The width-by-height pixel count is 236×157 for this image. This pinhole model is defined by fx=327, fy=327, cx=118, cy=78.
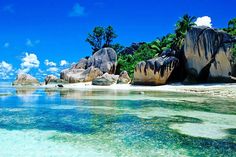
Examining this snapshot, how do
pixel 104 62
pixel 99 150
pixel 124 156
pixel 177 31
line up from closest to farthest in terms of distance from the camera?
pixel 124 156, pixel 99 150, pixel 177 31, pixel 104 62

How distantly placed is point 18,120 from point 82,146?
5380mm

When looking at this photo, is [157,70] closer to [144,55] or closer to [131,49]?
[144,55]

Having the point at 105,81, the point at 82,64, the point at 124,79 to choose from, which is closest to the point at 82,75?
the point at 82,64

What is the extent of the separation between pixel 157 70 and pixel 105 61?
16648 millimetres

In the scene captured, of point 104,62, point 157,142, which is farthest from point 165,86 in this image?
point 157,142

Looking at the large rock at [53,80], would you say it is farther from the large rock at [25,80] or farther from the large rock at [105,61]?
the large rock at [105,61]

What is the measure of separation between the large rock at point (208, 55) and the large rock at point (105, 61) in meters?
18.2

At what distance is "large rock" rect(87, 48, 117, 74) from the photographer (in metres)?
51.2

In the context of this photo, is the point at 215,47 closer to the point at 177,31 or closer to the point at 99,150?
the point at 177,31

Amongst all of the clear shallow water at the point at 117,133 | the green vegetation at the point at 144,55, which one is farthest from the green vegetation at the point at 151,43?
the clear shallow water at the point at 117,133

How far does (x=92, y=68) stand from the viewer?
48.6 metres

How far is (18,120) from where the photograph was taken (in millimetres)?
13438

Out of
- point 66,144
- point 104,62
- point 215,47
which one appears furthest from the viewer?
point 104,62

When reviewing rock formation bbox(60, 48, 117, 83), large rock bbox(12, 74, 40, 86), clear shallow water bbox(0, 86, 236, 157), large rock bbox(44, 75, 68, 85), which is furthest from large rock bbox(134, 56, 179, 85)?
large rock bbox(12, 74, 40, 86)
